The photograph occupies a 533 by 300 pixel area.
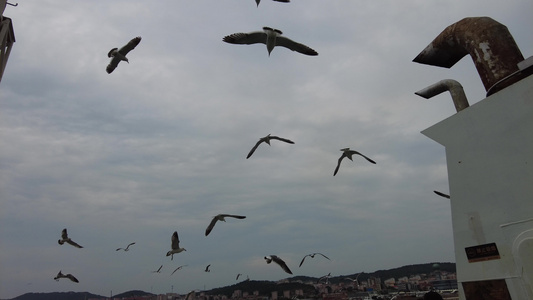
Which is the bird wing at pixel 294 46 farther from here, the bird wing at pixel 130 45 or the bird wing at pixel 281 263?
the bird wing at pixel 281 263

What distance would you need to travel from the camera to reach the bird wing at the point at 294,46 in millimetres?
12492

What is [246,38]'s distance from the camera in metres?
11.9

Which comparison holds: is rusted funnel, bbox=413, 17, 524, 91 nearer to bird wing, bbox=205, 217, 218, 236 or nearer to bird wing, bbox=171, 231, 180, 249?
bird wing, bbox=205, 217, 218, 236

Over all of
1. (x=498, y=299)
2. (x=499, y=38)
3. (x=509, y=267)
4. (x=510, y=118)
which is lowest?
(x=498, y=299)

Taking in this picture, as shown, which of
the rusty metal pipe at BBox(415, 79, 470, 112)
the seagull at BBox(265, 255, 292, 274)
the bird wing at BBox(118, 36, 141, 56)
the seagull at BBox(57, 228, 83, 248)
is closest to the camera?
the rusty metal pipe at BBox(415, 79, 470, 112)

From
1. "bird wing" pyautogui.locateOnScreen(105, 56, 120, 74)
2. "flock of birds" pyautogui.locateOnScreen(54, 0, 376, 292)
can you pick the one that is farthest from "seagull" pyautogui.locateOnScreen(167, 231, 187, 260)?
"bird wing" pyautogui.locateOnScreen(105, 56, 120, 74)

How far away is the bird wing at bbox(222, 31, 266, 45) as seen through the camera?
11625 mm

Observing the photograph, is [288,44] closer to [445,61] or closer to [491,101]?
[445,61]

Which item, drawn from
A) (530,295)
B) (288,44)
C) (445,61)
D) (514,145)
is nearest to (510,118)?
(514,145)

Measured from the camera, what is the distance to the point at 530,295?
19.5ft

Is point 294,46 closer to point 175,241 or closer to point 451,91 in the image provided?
point 451,91

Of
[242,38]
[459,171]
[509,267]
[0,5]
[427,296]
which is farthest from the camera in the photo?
[0,5]

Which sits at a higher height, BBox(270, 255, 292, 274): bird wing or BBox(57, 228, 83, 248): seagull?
BBox(57, 228, 83, 248): seagull

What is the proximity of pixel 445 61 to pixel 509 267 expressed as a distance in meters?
6.48
